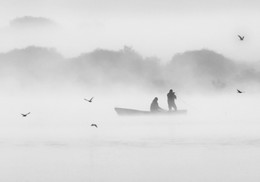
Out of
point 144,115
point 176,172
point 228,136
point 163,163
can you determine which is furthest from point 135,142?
point 144,115

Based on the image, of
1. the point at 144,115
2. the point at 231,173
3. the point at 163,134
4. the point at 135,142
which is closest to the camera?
the point at 231,173

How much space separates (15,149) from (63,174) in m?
8.89

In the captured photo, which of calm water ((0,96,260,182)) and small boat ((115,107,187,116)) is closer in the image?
calm water ((0,96,260,182))

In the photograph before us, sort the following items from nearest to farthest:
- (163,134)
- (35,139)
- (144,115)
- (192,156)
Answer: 1. (192,156)
2. (35,139)
3. (163,134)
4. (144,115)

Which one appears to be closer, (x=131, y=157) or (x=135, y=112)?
(x=131, y=157)

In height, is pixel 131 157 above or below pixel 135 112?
below

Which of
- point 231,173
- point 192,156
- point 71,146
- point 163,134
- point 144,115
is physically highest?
point 144,115

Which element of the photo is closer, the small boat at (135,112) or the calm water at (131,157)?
the calm water at (131,157)

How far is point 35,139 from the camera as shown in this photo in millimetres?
34344

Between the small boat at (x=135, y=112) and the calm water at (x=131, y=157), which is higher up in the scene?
the small boat at (x=135, y=112)

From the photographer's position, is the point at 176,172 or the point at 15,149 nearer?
the point at 176,172

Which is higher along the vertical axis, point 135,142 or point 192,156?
point 135,142

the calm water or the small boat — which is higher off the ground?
the small boat

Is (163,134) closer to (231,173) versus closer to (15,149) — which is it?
(15,149)
